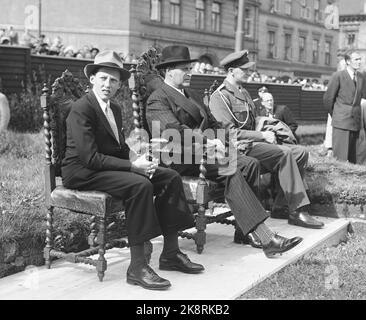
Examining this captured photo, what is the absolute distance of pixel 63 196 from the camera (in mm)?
4574

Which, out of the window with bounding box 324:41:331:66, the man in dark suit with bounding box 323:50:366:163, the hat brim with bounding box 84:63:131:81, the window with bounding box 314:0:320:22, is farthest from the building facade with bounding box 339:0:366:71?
the hat brim with bounding box 84:63:131:81

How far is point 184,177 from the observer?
5.43 metres

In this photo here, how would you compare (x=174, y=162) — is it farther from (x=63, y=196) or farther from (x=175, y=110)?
(x=63, y=196)

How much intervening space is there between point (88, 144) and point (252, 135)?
7.34 feet

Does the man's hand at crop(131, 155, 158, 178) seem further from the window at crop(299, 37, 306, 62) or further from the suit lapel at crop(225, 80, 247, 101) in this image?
the window at crop(299, 37, 306, 62)

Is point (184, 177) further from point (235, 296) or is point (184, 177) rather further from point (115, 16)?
point (115, 16)

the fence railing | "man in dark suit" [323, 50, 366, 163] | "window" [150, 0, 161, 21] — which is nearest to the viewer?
"man in dark suit" [323, 50, 366, 163]

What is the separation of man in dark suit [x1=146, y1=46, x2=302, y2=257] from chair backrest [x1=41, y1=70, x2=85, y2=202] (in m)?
0.83

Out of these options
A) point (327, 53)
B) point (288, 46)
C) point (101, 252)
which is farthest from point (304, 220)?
point (327, 53)

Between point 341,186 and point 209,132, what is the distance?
7.76 feet

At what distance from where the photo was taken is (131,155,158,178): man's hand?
448 cm
